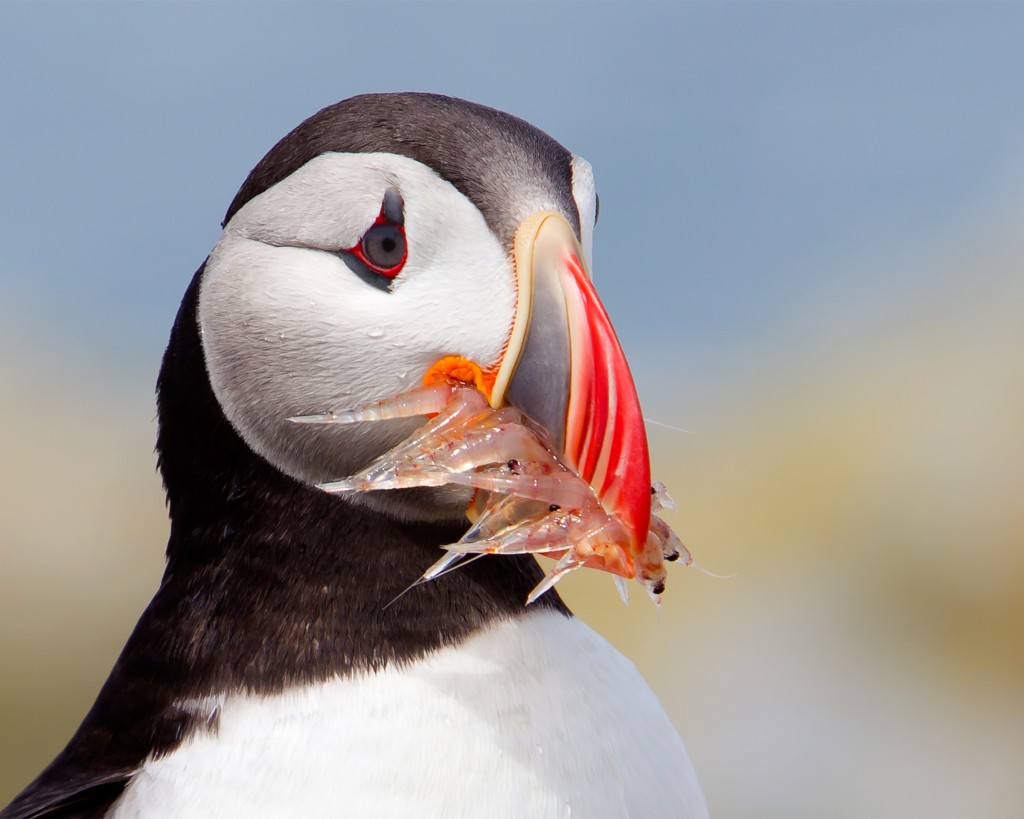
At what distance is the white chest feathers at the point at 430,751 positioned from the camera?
1.54m

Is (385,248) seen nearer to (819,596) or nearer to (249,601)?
(249,601)

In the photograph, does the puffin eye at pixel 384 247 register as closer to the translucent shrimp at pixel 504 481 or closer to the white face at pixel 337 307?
the white face at pixel 337 307

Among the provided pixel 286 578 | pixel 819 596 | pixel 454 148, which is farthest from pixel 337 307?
pixel 819 596

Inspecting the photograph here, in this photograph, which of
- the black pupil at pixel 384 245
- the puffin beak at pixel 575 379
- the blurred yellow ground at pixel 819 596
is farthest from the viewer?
the blurred yellow ground at pixel 819 596

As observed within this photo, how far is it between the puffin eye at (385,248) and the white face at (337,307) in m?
0.01

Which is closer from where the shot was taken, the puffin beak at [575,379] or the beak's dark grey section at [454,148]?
the puffin beak at [575,379]

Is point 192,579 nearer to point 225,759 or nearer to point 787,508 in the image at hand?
point 225,759

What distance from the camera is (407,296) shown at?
157 cm

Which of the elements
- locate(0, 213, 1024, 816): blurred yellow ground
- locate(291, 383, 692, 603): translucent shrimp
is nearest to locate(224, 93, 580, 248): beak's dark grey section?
locate(291, 383, 692, 603): translucent shrimp

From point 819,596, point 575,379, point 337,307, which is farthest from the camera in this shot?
point 819,596

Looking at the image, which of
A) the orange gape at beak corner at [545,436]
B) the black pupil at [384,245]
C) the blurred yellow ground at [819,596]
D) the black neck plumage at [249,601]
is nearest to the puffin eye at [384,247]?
the black pupil at [384,245]

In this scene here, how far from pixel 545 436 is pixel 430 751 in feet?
1.37

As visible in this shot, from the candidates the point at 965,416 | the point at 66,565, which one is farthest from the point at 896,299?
the point at 66,565

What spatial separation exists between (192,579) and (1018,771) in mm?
4545
